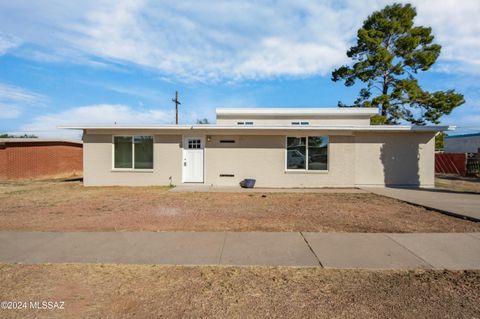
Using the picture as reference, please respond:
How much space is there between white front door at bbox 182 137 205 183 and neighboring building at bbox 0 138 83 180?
14255 mm

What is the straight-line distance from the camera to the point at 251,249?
18.2ft

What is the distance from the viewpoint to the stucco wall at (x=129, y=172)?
1589 centimetres

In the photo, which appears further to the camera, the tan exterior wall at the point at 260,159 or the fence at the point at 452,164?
the fence at the point at 452,164

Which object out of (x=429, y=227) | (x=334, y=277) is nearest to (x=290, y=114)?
(x=429, y=227)

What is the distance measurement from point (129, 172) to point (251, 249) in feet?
39.3

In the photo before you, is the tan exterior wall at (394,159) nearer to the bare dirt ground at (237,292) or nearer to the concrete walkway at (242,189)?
the concrete walkway at (242,189)

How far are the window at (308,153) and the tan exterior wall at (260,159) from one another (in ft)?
1.00

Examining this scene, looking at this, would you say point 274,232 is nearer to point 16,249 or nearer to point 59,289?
point 59,289

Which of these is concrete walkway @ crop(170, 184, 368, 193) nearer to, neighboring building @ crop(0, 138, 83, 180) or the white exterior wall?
the white exterior wall

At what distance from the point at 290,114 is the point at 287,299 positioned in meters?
18.8

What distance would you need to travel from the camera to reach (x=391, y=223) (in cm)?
773

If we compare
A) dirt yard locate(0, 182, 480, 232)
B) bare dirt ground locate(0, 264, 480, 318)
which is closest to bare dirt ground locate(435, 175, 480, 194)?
dirt yard locate(0, 182, 480, 232)

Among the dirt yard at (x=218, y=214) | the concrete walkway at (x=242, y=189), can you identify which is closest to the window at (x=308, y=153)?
the concrete walkway at (x=242, y=189)

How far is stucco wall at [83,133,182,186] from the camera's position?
15891 mm
